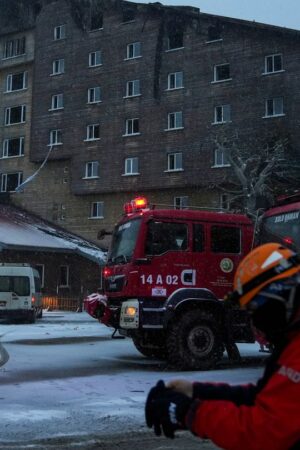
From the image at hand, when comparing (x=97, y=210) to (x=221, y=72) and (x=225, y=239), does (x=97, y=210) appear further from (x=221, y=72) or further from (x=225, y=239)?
(x=225, y=239)

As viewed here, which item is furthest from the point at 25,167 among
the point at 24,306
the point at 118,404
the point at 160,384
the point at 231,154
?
the point at 160,384

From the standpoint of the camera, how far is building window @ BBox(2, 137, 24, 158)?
148 feet

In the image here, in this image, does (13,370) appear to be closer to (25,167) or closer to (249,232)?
(249,232)

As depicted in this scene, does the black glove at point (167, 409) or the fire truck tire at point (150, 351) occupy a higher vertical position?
the black glove at point (167, 409)

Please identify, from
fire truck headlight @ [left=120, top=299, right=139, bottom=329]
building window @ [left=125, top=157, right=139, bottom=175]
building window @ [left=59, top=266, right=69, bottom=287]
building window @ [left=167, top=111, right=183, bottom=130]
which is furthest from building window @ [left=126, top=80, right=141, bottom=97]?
fire truck headlight @ [left=120, top=299, right=139, bottom=329]

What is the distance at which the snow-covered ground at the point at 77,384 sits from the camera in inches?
258

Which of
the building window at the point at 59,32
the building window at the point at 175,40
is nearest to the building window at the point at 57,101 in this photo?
the building window at the point at 59,32

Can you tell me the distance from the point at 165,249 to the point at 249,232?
1736 mm

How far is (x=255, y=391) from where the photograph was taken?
7.36 feet

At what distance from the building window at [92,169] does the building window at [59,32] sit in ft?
32.0

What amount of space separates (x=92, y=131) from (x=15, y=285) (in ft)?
64.1

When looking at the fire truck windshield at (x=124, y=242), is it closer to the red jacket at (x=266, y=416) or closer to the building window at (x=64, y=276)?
the red jacket at (x=266, y=416)

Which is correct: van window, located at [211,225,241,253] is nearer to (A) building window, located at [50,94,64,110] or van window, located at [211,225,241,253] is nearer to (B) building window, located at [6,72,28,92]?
(A) building window, located at [50,94,64,110]

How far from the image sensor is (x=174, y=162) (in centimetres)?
3788
